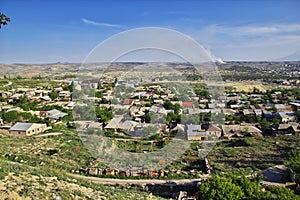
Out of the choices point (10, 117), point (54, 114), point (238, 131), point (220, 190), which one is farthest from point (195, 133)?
point (10, 117)

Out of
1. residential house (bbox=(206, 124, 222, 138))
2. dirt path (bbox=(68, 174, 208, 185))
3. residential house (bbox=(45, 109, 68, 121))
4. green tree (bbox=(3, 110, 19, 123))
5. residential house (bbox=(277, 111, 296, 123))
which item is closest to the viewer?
dirt path (bbox=(68, 174, 208, 185))

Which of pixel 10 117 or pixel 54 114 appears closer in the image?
pixel 10 117

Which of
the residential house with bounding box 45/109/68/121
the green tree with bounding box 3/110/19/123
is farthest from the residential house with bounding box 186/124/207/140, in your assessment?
the green tree with bounding box 3/110/19/123

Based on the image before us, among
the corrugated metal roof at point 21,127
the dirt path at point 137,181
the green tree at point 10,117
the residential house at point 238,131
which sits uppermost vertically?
the green tree at point 10,117

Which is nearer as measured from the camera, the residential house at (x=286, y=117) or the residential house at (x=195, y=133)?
the residential house at (x=195, y=133)

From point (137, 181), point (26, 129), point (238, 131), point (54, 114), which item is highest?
point (54, 114)

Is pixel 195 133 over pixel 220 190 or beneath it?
beneath

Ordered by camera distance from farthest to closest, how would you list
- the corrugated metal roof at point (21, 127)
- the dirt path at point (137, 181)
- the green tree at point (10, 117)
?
1. the green tree at point (10, 117)
2. the corrugated metal roof at point (21, 127)
3. the dirt path at point (137, 181)

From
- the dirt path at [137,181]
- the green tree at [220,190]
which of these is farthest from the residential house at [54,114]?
the green tree at [220,190]

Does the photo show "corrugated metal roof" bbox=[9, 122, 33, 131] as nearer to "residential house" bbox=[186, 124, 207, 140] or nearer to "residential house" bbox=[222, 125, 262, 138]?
"residential house" bbox=[186, 124, 207, 140]

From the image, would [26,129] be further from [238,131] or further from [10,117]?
[238,131]

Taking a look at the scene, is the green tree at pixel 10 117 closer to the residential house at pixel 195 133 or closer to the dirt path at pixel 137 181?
the dirt path at pixel 137 181
